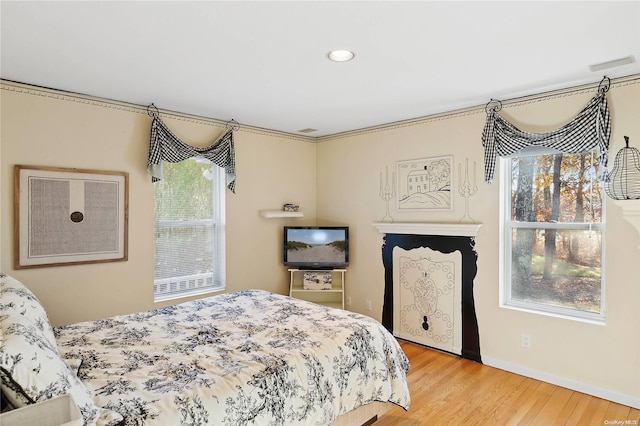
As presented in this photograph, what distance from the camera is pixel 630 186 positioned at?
2.80m

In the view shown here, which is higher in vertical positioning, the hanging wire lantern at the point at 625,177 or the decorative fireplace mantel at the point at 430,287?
the hanging wire lantern at the point at 625,177

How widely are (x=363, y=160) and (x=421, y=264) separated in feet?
4.62

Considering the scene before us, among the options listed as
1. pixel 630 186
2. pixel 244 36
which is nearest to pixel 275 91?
pixel 244 36

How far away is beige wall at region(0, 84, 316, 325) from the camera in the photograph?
2.99 m

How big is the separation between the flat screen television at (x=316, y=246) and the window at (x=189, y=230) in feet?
2.67

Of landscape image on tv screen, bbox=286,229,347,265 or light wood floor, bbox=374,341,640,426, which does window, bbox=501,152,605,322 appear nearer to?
light wood floor, bbox=374,341,640,426

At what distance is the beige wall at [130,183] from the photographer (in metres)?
2.99

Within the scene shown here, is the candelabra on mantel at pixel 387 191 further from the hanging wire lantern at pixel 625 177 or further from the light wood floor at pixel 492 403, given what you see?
the hanging wire lantern at pixel 625 177

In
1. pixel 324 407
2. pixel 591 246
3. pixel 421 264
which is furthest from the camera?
pixel 421 264

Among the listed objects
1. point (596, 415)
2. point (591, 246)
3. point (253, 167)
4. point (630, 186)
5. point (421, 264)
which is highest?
point (253, 167)

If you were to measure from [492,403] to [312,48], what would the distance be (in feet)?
9.22

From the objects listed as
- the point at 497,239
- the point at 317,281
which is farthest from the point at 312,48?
the point at 317,281

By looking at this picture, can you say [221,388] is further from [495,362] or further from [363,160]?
[363,160]

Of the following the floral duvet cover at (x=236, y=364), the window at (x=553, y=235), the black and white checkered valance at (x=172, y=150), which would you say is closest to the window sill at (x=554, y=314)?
the window at (x=553, y=235)
